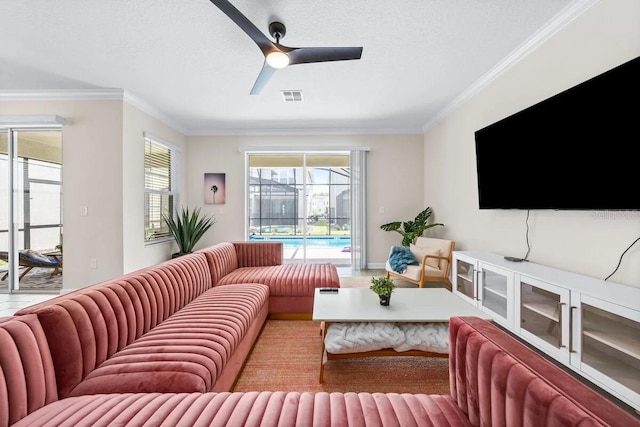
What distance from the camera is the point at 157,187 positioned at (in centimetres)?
432

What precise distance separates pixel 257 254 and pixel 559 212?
316cm

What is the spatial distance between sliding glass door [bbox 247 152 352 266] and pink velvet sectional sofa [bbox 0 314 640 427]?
414 centimetres

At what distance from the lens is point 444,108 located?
3.96 meters

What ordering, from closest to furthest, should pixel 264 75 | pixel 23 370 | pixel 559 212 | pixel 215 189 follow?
1. pixel 23 370
2. pixel 559 212
3. pixel 264 75
4. pixel 215 189

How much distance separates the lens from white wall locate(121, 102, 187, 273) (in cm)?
350

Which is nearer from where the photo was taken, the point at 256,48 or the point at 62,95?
the point at 256,48

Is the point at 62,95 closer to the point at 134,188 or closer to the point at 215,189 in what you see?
the point at 134,188

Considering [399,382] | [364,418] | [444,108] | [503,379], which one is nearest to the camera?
[503,379]

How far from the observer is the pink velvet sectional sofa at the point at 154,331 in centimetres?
118

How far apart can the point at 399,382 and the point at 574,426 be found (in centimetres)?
137

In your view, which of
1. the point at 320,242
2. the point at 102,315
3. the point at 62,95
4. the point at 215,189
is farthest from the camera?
the point at 320,242

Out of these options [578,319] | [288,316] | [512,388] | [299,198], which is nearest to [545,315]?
[578,319]

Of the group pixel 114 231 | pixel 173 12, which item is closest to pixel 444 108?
pixel 173 12

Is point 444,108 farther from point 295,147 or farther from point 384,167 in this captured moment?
point 295,147
